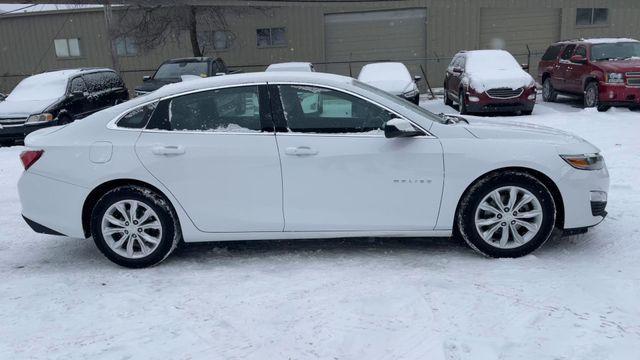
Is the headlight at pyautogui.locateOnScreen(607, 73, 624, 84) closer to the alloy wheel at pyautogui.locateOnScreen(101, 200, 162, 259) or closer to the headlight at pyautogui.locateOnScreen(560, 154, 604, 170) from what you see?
the headlight at pyautogui.locateOnScreen(560, 154, 604, 170)

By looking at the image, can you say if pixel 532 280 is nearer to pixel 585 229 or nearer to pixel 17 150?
pixel 585 229

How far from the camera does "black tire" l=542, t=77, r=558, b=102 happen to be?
15.6m

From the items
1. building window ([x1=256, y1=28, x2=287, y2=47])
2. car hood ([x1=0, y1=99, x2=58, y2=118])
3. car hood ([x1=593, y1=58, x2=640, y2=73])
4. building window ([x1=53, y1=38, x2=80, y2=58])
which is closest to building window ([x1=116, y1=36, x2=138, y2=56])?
building window ([x1=53, y1=38, x2=80, y2=58])

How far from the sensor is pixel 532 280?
12.7 ft

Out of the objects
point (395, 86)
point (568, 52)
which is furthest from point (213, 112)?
point (568, 52)

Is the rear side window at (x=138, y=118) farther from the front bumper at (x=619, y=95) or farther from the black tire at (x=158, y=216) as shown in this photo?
the front bumper at (x=619, y=95)

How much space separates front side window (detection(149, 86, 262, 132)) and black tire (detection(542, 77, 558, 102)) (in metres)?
13.3

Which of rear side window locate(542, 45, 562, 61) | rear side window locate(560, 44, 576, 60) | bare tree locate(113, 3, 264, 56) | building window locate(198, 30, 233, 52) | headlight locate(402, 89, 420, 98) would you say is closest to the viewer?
headlight locate(402, 89, 420, 98)

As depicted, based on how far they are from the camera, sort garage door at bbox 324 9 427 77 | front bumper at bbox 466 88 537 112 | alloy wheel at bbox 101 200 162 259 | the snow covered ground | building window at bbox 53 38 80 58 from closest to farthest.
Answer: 1. the snow covered ground
2. alloy wheel at bbox 101 200 162 259
3. front bumper at bbox 466 88 537 112
4. garage door at bbox 324 9 427 77
5. building window at bbox 53 38 80 58

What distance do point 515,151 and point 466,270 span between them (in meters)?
0.99

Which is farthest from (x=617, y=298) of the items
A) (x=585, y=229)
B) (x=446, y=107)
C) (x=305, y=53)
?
(x=305, y=53)

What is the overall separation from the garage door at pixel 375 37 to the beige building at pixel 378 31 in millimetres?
41

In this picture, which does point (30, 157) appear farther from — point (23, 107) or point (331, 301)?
point (23, 107)

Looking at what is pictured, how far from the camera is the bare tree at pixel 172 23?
20925 mm
